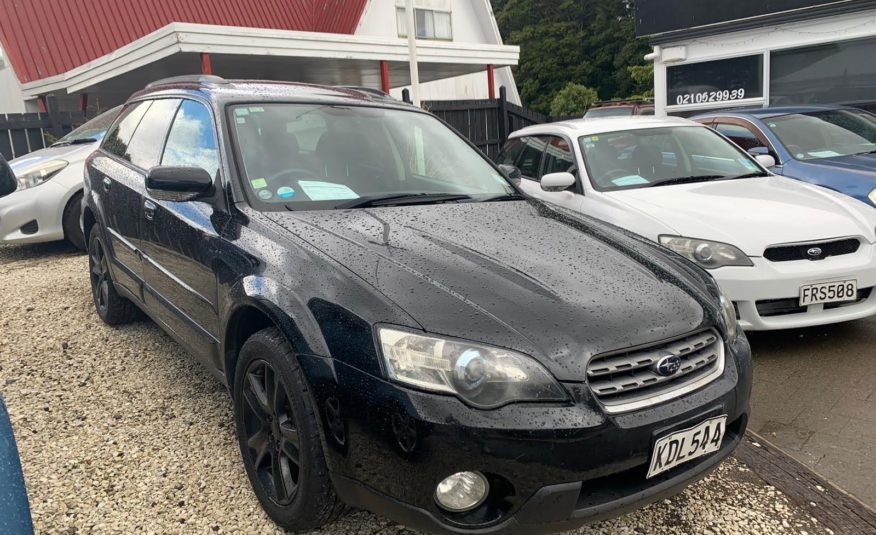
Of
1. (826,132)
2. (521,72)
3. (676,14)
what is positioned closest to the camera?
(826,132)

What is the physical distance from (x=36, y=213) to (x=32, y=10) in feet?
→ 35.8

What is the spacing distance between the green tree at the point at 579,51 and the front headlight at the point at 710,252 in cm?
3637

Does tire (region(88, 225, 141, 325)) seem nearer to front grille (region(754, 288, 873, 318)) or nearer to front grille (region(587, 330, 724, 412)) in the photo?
front grille (region(587, 330, 724, 412))

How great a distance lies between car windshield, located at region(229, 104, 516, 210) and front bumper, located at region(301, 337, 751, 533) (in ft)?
3.58

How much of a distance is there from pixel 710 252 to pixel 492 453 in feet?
8.87

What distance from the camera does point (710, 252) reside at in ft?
13.2

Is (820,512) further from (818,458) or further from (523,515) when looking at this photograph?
(523,515)

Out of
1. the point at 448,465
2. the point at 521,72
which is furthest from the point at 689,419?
the point at 521,72

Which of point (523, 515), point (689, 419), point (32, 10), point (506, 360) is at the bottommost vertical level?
point (523, 515)

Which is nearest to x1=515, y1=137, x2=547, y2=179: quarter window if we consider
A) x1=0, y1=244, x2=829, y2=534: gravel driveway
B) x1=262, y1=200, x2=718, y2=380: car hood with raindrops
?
x1=262, y1=200, x2=718, y2=380: car hood with raindrops

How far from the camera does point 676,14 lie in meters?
13.1

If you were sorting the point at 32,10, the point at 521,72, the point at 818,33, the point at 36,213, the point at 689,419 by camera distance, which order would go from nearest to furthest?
the point at 689,419 → the point at 36,213 → the point at 818,33 → the point at 32,10 → the point at 521,72

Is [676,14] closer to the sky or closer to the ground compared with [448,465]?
closer to the sky

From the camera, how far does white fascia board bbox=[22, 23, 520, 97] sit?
8.80 m
